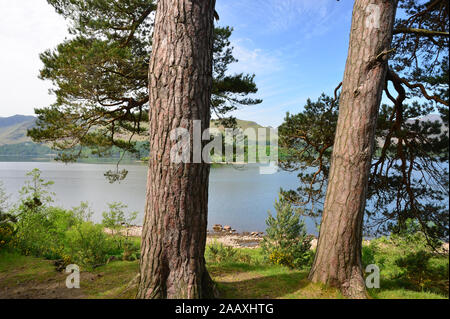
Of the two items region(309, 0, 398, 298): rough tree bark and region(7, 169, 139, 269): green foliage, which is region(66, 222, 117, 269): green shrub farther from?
region(309, 0, 398, 298): rough tree bark

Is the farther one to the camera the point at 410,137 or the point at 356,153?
the point at 410,137

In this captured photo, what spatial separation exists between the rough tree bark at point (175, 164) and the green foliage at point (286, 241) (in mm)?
2236

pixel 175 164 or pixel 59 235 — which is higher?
pixel 175 164

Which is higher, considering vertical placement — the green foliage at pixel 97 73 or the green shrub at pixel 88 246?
the green foliage at pixel 97 73

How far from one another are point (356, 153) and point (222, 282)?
2297 millimetres

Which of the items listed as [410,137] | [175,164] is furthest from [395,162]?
[175,164]

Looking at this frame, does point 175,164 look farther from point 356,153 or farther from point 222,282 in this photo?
point 356,153

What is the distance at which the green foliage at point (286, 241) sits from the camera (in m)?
4.29

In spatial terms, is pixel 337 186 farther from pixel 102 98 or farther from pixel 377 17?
pixel 102 98

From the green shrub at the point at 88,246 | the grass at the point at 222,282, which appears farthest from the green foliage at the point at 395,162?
the green shrub at the point at 88,246

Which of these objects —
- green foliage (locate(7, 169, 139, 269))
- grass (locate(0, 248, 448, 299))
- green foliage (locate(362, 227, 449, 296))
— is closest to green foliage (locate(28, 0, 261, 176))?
green foliage (locate(7, 169, 139, 269))

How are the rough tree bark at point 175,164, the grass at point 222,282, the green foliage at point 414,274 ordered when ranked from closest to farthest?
the rough tree bark at point 175,164, the grass at point 222,282, the green foliage at point 414,274

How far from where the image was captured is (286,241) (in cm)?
446

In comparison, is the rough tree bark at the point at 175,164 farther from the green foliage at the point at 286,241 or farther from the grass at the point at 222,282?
the green foliage at the point at 286,241
